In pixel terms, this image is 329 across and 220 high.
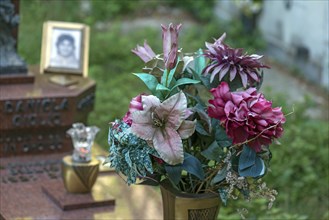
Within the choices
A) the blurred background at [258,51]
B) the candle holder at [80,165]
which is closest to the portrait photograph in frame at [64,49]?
the candle holder at [80,165]

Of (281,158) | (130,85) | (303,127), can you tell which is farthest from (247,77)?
(130,85)

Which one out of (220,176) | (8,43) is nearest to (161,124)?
(220,176)

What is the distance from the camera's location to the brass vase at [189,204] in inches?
139

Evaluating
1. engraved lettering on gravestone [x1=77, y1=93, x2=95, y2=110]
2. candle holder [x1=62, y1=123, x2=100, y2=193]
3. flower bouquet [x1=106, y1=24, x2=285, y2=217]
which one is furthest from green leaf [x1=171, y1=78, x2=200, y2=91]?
engraved lettering on gravestone [x1=77, y1=93, x2=95, y2=110]

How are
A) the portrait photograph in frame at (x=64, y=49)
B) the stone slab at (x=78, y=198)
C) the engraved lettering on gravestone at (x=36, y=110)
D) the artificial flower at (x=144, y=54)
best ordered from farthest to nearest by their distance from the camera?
the portrait photograph in frame at (x=64, y=49) → the engraved lettering on gravestone at (x=36, y=110) → the stone slab at (x=78, y=198) → the artificial flower at (x=144, y=54)

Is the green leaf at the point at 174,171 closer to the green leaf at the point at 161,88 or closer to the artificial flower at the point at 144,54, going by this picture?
the green leaf at the point at 161,88

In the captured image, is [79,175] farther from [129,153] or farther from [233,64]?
[233,64]

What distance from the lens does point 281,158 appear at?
246 inches

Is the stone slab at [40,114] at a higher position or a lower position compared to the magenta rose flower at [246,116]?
lower

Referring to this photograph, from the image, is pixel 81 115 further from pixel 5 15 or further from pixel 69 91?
pixel 5 15

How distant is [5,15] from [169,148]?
227 cm

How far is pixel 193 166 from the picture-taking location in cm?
342

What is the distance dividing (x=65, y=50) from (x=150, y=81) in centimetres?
197

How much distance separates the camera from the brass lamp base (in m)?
4.47
